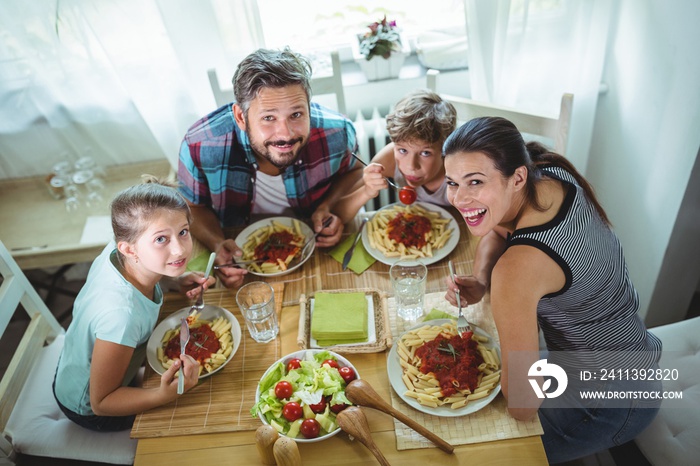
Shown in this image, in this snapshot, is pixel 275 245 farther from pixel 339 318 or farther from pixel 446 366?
pixel 446 366

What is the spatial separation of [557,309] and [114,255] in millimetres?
1554

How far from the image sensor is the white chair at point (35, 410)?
1936mm

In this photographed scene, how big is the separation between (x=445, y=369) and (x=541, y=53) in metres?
1.96

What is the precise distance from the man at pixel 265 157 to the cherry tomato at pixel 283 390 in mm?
579

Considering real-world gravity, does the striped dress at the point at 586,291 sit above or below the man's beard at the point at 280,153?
below

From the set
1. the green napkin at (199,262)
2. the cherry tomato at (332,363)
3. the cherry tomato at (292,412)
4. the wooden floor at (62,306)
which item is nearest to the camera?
the cherry tomato at (292,412)

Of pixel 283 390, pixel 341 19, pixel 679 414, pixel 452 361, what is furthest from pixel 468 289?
pixel 341 19

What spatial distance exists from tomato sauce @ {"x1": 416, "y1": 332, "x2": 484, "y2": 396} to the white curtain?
1614 mm

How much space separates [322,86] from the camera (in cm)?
272

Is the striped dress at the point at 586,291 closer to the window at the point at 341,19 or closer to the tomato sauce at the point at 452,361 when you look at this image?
the tomato sauce at the point at 452,361

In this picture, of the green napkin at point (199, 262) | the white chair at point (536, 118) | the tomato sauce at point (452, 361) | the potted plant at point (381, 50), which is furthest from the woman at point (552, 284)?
the potted plant at point (381, 50)

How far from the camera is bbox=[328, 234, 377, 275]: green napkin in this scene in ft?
6.87

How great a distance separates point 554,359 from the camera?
1913 mm

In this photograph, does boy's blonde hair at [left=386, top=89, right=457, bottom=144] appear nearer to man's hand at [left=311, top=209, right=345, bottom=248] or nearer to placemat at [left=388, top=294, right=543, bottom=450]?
man's hand at [left=311, top=209, right=345, bottom=248]
